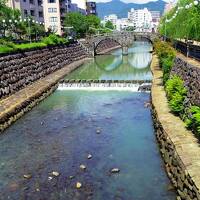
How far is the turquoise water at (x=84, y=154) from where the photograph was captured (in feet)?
52.9

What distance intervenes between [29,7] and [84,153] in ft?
250

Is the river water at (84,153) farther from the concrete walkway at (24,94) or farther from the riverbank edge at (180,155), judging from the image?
the concrete walkway at (24,94)

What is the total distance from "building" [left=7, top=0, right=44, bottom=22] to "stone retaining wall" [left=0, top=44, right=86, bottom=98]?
75.9 feet

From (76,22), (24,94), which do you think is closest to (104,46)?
(76,22)

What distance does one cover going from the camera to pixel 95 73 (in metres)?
55.5

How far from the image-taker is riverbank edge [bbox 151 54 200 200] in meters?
13.0

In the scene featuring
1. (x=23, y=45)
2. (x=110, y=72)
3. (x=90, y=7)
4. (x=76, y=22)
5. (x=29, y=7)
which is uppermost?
(x=90, y=7)

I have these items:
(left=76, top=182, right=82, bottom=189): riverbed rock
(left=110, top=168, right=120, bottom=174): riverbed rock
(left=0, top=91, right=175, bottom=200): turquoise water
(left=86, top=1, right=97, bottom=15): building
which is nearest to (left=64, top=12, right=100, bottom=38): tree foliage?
(left=86, top=1, right=97, bottom=15): building

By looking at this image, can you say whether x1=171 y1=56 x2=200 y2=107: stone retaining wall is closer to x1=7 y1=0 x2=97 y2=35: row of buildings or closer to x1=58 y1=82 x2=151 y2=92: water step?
x1=58 y1=82 x2=151 y2=92: water step

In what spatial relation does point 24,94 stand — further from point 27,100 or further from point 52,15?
point 52,15

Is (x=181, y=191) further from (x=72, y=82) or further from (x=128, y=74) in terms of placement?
(x=128, y=74)

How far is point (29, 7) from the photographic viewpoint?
3521 inches

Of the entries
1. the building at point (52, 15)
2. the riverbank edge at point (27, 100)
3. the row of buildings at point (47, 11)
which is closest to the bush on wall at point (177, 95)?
the riverbank edge at point (27, 100)

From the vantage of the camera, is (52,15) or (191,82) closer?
(191,82)
